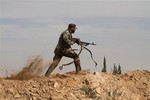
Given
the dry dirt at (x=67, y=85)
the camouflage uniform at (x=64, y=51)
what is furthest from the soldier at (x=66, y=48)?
the dry dirt at (x=67, y=85)

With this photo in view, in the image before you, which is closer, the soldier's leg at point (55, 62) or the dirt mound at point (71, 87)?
the dirt mound at point (71, 87)

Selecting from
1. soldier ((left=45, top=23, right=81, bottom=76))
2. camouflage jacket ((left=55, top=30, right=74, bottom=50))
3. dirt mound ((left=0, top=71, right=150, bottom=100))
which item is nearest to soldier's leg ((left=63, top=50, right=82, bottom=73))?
soldier ((left=45, top=23, right=81, bottom=76))

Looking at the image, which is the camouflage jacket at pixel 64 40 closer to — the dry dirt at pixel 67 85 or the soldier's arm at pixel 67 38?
the soldier's arm at pixel 67 38

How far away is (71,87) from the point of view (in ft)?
54.6

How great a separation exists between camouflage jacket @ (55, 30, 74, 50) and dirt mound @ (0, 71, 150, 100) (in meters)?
1.11

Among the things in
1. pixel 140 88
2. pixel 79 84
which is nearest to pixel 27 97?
pixel 79 84

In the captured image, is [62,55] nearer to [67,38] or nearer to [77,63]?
[77,63]

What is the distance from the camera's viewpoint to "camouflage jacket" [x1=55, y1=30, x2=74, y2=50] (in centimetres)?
1686

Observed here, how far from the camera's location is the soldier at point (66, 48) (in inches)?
667

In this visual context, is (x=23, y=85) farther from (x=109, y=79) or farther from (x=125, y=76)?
(x=125, y=76)

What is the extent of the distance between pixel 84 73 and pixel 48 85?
6.01 feet

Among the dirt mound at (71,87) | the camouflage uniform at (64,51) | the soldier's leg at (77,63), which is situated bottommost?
the dirt mound at (71,87)

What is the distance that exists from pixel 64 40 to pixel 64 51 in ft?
1.46

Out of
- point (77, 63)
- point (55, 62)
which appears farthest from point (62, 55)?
point (77, 63)
